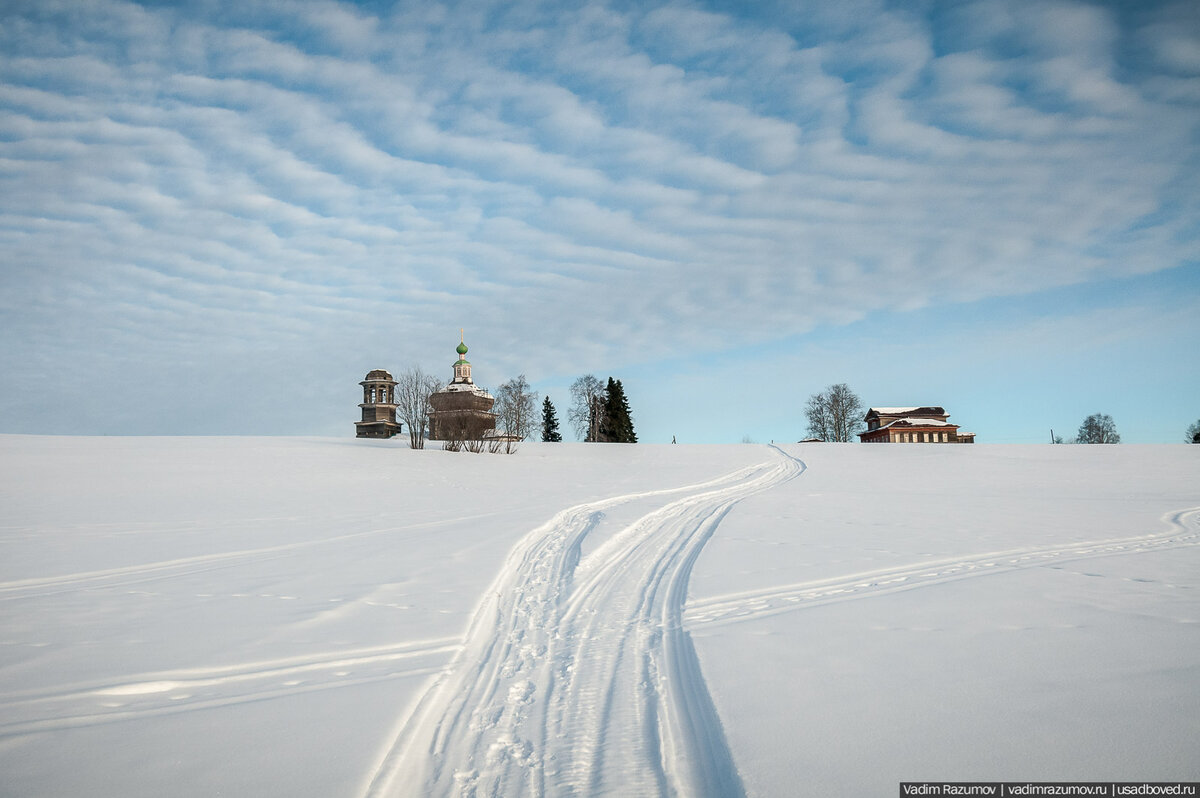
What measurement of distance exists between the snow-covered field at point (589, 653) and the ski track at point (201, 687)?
0.02 m

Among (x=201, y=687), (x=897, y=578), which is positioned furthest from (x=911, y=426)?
(x=201, y=687)

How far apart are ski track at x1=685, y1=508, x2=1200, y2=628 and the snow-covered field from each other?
54 mm

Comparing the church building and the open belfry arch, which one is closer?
the church building

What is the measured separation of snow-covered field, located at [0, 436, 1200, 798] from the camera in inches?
122

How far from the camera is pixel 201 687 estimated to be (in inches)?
162

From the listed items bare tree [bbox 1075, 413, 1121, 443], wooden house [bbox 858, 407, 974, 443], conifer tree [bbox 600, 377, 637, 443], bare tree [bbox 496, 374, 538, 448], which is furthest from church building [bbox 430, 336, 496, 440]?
bare tree [bbox 1075, 413, 1121, 443]

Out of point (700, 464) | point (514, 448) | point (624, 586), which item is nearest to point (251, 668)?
point (624, 586)

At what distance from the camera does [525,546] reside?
9258 millimetres

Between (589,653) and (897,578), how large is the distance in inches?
167

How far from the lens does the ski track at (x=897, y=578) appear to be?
584 centimetres

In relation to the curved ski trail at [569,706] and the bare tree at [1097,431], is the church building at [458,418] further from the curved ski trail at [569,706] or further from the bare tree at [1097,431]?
the bare tree at [1097,431]

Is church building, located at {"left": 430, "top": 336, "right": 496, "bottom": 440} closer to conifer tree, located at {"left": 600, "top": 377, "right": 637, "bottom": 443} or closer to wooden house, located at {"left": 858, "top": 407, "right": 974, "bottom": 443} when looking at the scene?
conifer tree, located at {"left": 600, "top": 377, "right": 637, "bottom": 443}

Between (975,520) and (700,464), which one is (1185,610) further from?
(700,464)

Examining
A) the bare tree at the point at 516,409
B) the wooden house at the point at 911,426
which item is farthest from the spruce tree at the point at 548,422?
the wooden house at the point at 911,426
